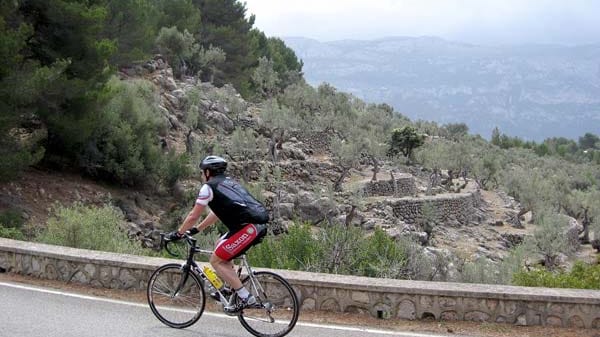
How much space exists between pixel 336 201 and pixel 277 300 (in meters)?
26.4

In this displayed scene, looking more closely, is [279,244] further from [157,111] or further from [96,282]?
[157,111]

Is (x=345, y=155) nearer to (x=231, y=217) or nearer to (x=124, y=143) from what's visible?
(x=124, y=143)

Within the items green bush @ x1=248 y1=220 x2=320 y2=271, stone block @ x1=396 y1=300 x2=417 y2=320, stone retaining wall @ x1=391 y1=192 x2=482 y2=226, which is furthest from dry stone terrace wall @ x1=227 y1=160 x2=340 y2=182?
stone block @ x1=396 y1=300 x2=417 y2=320

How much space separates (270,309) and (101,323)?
2.01 metres

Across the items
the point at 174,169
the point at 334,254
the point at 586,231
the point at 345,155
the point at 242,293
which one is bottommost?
the point at 586,231

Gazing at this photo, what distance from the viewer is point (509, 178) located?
188ft

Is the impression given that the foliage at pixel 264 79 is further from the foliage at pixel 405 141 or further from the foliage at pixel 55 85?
the foliage at pixel 55 85

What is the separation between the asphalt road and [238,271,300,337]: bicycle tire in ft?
0.60

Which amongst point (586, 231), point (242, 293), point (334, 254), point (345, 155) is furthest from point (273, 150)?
point (242, 293)

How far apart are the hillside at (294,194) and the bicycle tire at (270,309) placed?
35.1 feet

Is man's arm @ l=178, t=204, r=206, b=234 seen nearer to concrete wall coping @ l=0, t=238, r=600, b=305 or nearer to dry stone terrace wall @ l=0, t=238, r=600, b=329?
concrete wall coping @ l=0, t=238, r=600, b=305

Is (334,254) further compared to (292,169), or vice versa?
(292,169)

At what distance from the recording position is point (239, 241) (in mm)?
6789

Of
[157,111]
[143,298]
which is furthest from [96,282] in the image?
[157,111]
